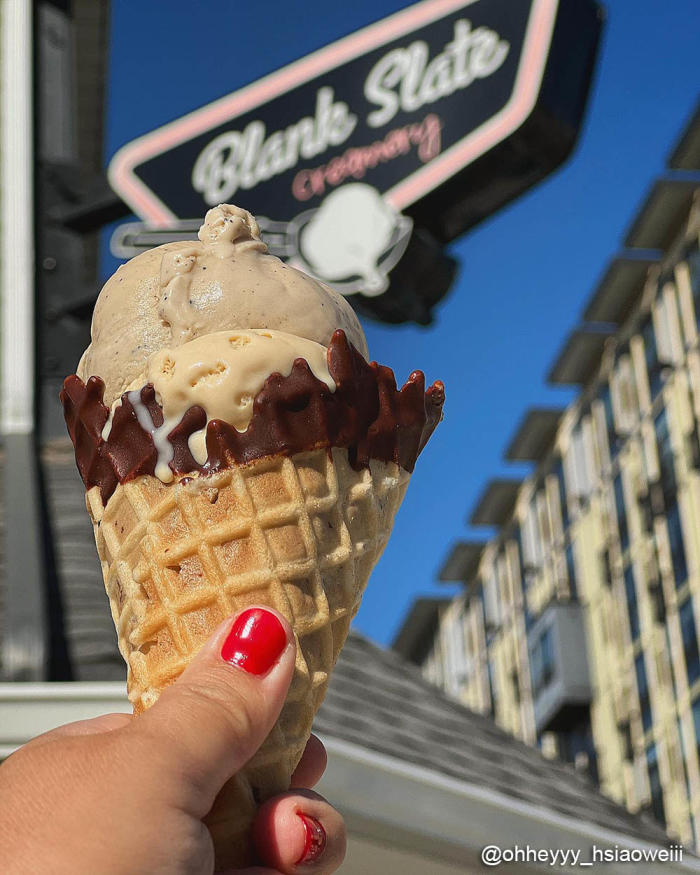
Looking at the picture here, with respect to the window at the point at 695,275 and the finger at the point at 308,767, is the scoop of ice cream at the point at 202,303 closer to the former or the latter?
the finger at the point at 308,767

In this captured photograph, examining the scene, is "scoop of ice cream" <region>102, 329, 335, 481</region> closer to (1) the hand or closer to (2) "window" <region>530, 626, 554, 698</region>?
(1) the hand

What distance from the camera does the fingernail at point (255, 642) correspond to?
65.7 inches

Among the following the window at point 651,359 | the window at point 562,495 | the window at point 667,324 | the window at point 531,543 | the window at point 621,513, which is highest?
the window at point 667,324

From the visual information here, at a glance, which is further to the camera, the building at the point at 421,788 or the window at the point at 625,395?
the window at the point at 625,395

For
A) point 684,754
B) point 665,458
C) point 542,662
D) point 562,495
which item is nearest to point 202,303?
point 684,754

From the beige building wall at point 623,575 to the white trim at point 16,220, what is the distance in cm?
2897

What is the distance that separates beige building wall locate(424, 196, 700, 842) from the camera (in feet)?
114

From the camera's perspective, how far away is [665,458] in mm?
37438

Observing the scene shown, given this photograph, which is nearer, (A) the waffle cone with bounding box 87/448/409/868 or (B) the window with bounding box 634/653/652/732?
(A) the waffle cone with bounding box 87/448/409/868

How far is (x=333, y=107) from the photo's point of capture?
7867 millimetres

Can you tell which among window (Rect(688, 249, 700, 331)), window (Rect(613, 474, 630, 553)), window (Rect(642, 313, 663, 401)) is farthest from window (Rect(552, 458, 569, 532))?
window (Rect(688, 249, 700, 331))

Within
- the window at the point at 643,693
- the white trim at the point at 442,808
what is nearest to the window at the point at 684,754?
the window at the point at 643,693

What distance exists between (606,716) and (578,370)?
12.6 metres

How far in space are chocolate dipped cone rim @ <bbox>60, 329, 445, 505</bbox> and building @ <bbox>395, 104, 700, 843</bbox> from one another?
31.7m
